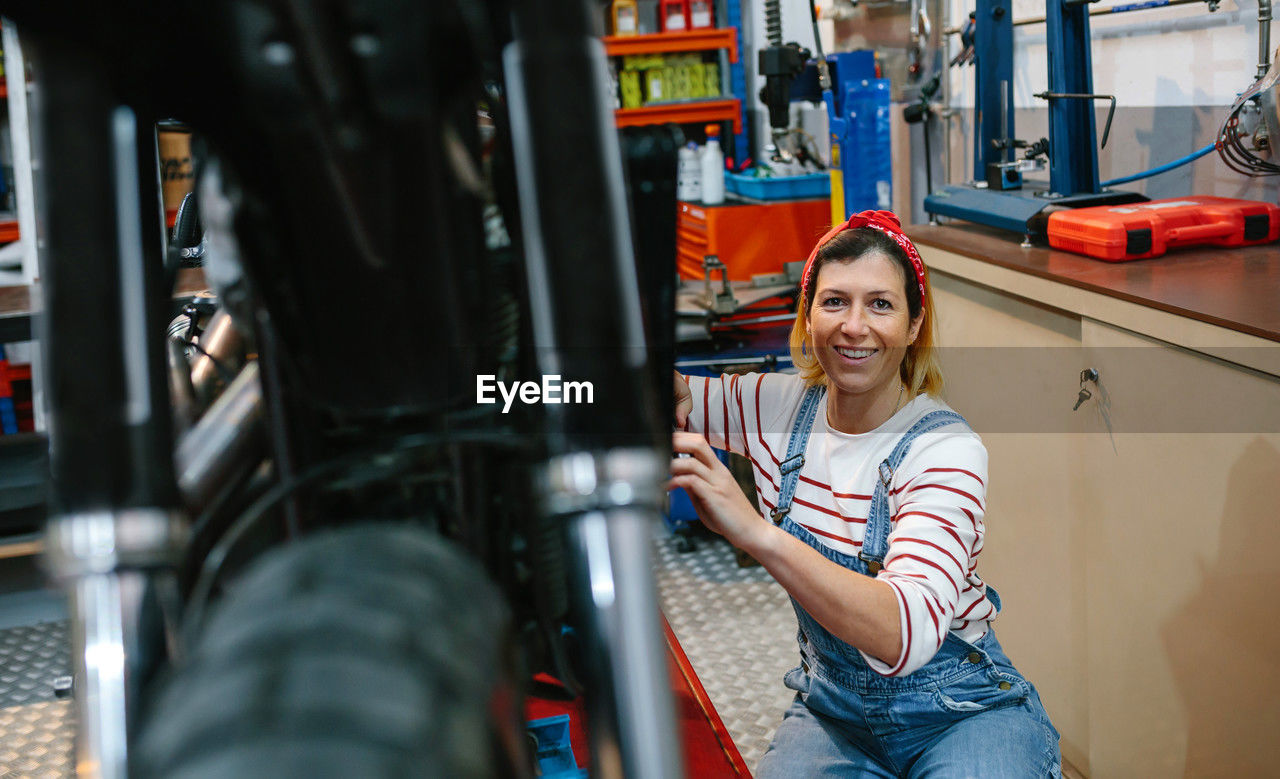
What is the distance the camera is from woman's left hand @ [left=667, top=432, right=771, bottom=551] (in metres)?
0.99

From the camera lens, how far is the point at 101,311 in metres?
0.45

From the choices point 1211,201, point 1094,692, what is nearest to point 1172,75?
point 1211,201

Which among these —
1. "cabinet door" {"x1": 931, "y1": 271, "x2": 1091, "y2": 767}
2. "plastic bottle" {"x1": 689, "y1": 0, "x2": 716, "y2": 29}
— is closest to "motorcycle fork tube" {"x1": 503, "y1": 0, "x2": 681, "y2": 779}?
"cabinet door" {"x1": 931, "y1": 271, "x2": 1091, "y2": 767}

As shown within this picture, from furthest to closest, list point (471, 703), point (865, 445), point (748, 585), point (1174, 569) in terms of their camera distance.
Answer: point (748, 585) < point (1174, 569) < point (865, 445) < point (471, 703)

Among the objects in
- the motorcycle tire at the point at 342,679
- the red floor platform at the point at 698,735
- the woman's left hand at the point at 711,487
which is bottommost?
the red floor platform at the point at 698,735

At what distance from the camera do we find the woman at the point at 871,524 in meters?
1.09

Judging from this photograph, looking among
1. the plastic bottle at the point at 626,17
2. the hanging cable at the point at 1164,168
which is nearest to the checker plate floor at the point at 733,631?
the hanging cable at the point at 1164,168

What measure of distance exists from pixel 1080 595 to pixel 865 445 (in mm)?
684

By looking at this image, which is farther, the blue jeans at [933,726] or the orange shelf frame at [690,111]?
the orange shelf frame at [690,111]

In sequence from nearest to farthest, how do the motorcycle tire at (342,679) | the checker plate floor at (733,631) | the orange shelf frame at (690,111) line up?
1. the motorcycle tire at (342,679)
2. the checker plate floor at (733,631)
3. the orange shelf frame at (690,111)

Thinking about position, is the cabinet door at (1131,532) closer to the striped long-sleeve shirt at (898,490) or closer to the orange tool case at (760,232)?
the striped long-sleeve shirt at (898,490)

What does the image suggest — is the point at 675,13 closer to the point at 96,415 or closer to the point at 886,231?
the point at 886,231

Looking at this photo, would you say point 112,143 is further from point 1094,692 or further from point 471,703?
point 1094,692

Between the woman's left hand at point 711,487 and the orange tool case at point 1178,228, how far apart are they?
3.73 ft
